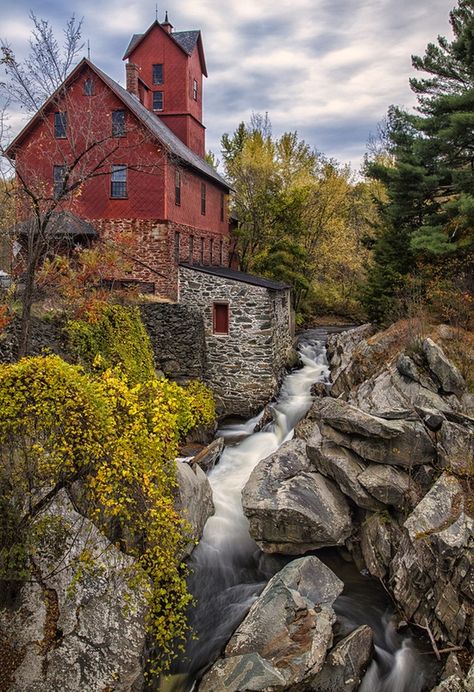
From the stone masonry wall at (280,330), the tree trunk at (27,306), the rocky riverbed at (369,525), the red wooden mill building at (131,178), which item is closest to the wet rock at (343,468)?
the rocky riverbed at (369,525)

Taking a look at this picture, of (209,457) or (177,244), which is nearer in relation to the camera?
(209,457)

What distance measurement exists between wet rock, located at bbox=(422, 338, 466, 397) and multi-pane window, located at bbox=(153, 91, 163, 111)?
65.5 ft

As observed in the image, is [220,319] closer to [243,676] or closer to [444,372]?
[444,372]

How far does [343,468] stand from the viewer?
10.1m

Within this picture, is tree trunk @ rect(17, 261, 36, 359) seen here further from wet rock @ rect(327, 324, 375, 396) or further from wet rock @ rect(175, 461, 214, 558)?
wet rock @ rect(327, 324, 375, 396)

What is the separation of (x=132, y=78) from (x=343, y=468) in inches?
838

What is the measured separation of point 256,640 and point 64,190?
8.55 meters

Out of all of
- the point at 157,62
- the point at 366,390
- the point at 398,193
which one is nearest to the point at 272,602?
the point at 366,390

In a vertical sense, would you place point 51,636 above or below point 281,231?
below

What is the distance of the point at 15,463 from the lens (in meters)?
5.91

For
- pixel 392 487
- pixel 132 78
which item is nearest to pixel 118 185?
pixel 132 78

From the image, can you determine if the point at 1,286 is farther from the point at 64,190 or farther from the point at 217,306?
the point at 217,306

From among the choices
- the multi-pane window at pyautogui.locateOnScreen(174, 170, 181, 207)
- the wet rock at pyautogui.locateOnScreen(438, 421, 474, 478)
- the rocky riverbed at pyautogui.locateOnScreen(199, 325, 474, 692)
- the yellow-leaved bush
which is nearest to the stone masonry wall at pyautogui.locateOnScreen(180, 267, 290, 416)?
the multi-pane window at pyautogui.locateOnScreen(174, 170, 181, 207)

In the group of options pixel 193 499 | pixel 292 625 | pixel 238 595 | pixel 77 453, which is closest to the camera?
pixel 77 453
